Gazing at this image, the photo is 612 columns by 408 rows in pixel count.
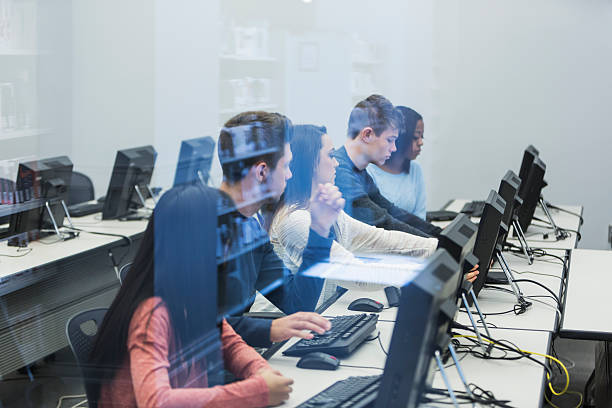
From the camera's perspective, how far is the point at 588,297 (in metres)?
2.48

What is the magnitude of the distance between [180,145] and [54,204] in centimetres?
65

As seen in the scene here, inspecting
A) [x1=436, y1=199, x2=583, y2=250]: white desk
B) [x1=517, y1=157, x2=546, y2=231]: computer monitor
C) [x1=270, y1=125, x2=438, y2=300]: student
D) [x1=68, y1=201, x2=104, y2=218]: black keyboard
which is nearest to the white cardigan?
[x1=270, y1=125, x2=438, y2=300]: student

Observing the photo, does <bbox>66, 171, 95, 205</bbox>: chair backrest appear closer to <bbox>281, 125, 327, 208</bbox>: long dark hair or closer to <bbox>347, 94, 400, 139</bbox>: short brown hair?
<bbox>281, 125, 327, 208</bbox>: long dark hair

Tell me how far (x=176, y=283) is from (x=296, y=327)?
462 mm

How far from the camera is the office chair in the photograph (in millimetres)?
1586

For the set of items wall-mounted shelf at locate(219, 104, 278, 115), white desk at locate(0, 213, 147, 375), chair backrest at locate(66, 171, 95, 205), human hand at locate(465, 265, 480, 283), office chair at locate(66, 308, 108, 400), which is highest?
wall-mounted shelf at locate(219, 104, 278, 115)

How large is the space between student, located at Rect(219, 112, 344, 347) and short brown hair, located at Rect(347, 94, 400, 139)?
3.20ft

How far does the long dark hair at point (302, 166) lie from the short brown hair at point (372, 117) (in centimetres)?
70

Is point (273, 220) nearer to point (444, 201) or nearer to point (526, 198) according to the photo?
point (526, 198)

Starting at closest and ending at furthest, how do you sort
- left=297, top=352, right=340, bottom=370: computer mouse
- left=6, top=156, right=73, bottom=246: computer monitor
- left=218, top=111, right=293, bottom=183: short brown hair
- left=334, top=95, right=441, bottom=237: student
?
1. left=297, top=352, right=340, bottom=370: computer mouse
2. left=218, top=111, right=293, bottom=183: short brown hair
3. left=6, top=156, right=73, bottom=246: computer monitor
4. left=334, top=95, right=441, bottom=237: student

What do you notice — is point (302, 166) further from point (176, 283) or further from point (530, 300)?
point (176, 283)

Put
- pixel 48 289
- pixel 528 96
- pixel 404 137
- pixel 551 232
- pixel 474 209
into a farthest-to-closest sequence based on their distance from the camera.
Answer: pixel 528 96, pixel 474 209, pixel 404 137, pixel 551 232, pixel 48 289

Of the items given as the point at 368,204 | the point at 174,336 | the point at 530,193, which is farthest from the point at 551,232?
the point at 174,336

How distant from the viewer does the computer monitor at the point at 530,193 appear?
325 cm
